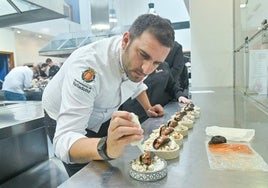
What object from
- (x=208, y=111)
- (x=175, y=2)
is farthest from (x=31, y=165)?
(x=175, y=2)

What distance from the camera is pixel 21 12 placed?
216 centimetres

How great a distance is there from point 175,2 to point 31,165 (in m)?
7.01

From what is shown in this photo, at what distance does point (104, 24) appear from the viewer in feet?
19.8

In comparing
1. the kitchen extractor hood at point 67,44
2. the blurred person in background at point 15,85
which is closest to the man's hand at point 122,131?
the blurred person in background at point 15,85

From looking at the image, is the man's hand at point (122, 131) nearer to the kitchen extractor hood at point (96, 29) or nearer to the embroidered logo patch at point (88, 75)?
the embroidered logo patch at point (88, 75)

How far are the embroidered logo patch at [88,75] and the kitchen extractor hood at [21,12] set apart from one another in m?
1.31

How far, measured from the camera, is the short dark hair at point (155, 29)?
A: 0.85 meters

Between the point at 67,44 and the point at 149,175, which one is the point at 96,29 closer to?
the point at 67,44

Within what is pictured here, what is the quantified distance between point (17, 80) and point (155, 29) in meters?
3.92

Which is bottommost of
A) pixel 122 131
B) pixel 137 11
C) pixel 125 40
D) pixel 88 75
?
pixel 122 131

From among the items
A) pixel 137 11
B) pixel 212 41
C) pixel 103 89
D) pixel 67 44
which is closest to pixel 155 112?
pixel 103 89

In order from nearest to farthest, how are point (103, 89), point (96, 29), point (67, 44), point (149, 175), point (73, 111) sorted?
point (149, 175) → point (73, 111) → point (103, 89) → point (96, 29) → point (67, 44)

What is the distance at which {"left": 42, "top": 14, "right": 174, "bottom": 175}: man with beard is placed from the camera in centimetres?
68

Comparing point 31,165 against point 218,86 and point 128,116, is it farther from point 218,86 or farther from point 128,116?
point 218,86
